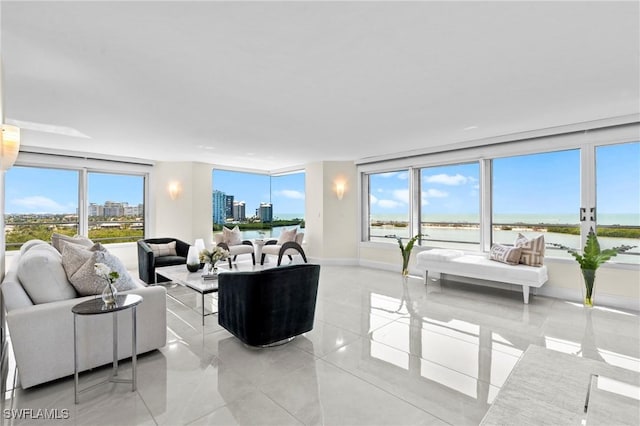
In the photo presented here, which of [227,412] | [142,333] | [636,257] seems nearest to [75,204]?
[142,333]

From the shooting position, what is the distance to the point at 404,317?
371cm

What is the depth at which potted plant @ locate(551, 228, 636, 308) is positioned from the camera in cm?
402

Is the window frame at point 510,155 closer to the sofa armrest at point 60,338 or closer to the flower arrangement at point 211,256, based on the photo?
the flower arrangement at point 211,256

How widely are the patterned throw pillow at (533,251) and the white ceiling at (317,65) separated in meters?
1.74

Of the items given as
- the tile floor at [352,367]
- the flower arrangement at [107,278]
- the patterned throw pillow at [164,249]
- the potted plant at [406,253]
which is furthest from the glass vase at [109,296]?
the potted plant at [406,253]

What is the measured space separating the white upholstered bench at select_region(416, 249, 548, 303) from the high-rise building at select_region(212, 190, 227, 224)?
17.0ft

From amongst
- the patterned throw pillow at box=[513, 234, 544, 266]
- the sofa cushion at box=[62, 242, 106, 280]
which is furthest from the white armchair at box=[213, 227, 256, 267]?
the patterned throw pillow at box=[513, 234, 544, 266]

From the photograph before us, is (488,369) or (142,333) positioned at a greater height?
(142,333)

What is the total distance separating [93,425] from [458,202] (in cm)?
603

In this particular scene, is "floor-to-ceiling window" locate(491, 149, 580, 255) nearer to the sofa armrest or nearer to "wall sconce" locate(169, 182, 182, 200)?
the sofa armrest

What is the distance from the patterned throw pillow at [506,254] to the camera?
15.2 ft

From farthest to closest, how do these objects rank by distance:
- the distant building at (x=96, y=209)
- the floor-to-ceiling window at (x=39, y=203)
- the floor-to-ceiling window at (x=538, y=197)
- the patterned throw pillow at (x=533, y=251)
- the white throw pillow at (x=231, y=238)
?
the white throw pillow at (x=231, y=238) → the distant building at (x=96, y=209) → the floor-to-ceiling window at (x=39, y=203) → the floor-to-ceiling window at (x=538, y=197) → the patterned throw pillow at (x=533, y=251)

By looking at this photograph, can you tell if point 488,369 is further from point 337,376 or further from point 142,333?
point 142,333

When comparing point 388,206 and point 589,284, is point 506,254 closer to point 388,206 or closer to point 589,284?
point 589,284
